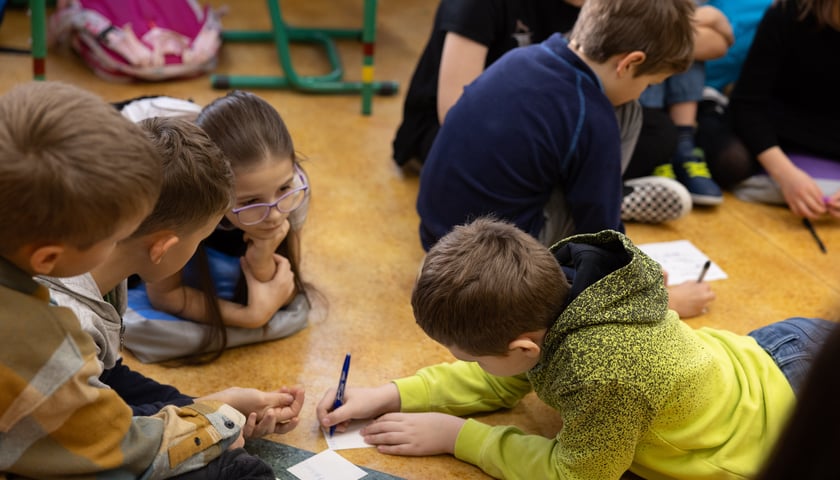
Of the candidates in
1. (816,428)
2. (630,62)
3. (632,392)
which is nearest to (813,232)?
(630,62)

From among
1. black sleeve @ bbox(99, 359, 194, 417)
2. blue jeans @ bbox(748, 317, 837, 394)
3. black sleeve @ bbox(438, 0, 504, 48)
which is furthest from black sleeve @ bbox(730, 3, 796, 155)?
black sleeve @ bbox(99, 359, 194, 417)

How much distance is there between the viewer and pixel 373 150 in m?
2.62

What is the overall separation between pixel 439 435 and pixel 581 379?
34 cm

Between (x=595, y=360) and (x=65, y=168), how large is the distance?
782 mm

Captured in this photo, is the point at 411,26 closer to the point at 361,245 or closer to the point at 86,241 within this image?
the point at 361,245

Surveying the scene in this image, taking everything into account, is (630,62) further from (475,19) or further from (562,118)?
(475,19)

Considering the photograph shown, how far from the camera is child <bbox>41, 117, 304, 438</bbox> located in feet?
4.04

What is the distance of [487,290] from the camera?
1.28 m

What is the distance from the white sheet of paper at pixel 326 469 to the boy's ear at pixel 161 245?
0.44 m

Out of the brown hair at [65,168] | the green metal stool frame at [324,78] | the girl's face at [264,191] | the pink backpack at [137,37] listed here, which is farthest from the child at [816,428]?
the pink backpack at [137,37]

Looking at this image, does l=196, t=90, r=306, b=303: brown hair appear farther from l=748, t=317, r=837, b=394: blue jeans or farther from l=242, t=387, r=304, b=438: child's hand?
l=748, t=317, r=837, b=394: blue jeans

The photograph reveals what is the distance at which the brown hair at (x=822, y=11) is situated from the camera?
2398mm

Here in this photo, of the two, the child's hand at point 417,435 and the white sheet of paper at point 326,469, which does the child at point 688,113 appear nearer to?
the child's hand at point 417,435

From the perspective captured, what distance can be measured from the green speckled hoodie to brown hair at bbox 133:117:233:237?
56 cm
